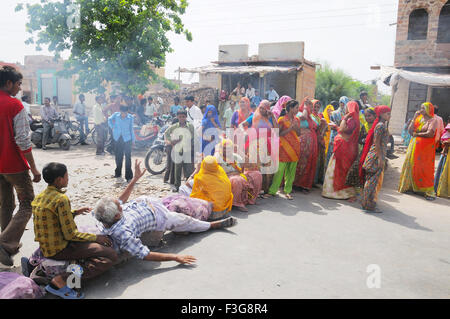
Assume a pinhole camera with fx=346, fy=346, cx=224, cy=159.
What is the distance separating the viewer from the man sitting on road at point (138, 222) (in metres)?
3.26

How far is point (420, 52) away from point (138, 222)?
15.4 m

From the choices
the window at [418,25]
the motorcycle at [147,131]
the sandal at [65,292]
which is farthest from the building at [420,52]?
the sandal at [65,292]

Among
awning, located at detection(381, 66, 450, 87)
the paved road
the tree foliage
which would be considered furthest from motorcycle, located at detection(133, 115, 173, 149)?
the tree foliage

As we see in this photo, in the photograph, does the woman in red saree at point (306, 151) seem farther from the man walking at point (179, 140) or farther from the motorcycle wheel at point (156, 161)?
Result: the motorcycle wheel at point (156, 161)

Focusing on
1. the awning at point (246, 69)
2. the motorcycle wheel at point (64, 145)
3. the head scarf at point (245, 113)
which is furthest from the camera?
the awning at point (246, 69)

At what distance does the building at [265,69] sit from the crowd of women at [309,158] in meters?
9.65

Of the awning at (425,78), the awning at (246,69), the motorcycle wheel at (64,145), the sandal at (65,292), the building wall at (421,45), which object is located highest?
the building wall at (421,45)

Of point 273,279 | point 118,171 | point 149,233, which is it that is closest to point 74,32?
point 118,171

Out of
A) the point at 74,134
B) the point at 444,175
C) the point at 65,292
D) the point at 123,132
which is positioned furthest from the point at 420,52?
the point at 65,292

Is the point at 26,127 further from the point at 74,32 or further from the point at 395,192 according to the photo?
the point at 74,32

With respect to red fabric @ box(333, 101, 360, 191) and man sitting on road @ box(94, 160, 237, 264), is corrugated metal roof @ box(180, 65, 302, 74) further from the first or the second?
man sitting on road @ box(94, 160, 237, 264)

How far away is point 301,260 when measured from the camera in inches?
146

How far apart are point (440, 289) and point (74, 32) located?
13.2m

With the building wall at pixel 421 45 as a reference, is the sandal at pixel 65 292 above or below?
below
